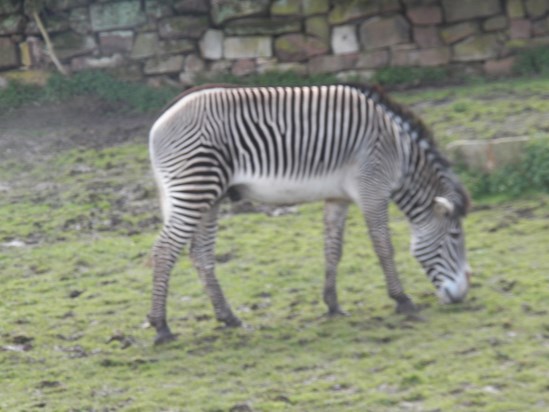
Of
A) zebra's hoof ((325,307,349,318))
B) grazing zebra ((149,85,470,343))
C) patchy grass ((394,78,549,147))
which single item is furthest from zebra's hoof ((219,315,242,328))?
patchy grass ((394,78,549,147))

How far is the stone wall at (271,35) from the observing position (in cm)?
1597

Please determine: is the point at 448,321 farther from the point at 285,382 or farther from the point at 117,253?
the point at 117,253

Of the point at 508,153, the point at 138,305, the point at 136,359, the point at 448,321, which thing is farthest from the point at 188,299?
the point at 508,153

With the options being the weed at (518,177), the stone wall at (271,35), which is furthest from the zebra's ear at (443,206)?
the stone wall at (271,35)

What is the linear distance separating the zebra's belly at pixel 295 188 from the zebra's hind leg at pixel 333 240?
272 millimetres

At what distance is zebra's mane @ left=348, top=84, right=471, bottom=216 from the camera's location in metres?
9.73

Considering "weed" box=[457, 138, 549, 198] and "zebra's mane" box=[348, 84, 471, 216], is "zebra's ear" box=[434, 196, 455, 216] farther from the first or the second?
"weed" box=[457, 138, 549, 198]

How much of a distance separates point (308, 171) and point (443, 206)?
114 centimetres

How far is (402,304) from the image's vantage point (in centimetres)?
945

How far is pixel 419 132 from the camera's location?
9742 mm

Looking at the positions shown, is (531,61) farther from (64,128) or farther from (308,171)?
(308,171)

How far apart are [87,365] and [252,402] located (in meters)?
1.57

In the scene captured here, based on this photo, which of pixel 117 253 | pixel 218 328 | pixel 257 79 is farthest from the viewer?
pixel 257 79

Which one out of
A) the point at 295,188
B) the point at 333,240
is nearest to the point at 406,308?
the point at 333,240
